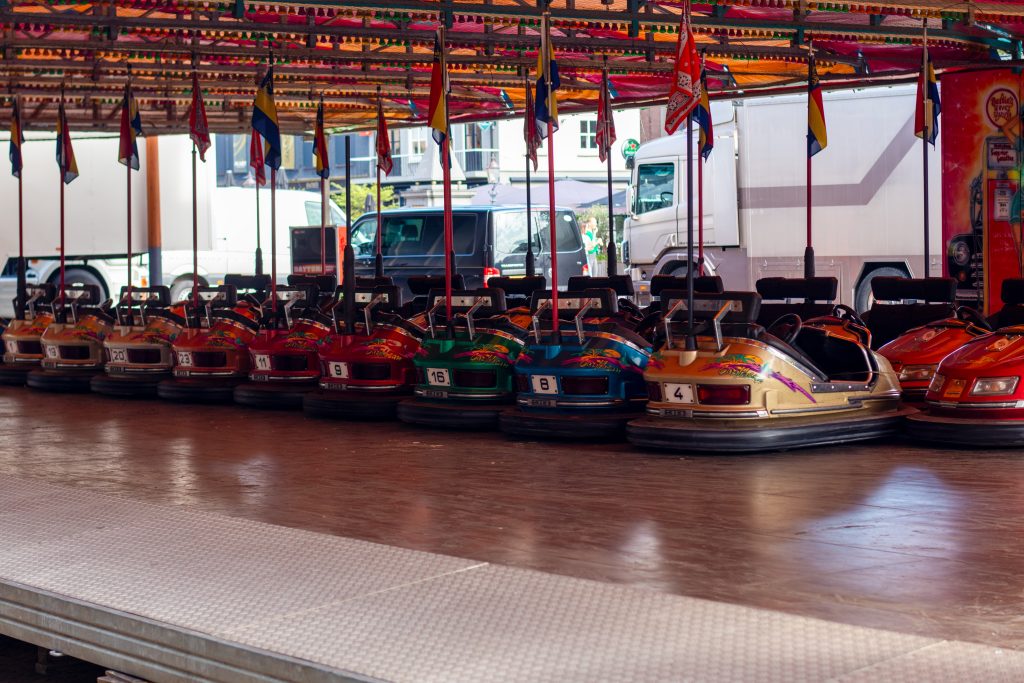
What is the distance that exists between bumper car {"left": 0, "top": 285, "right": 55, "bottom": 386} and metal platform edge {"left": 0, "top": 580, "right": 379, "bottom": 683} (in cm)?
765

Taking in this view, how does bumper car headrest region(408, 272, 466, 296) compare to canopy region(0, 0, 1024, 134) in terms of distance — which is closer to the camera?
bumper car headrest region(408, 272, 466, 296)

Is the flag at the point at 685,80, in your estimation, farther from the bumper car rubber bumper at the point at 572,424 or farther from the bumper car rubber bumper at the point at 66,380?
the bumper car rubber bumper at the point at 66,380

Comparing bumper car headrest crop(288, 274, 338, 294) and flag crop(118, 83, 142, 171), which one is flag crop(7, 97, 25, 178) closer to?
flag crop(118, 83, 142, 171)

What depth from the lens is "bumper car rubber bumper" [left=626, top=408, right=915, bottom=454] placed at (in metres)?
6.12

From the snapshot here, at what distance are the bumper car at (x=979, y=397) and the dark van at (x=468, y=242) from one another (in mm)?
9187

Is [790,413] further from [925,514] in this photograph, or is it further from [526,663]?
[526,663]

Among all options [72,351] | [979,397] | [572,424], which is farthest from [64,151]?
[979,397]

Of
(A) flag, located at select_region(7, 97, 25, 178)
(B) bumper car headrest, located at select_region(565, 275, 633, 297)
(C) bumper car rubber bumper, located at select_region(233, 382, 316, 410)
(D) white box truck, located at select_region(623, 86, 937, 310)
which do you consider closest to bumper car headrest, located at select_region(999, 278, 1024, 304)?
(B) bumper car headrest, located at select_region(565, 275, 633, 297)

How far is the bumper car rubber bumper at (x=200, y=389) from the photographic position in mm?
9180

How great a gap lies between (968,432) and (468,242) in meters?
9.93

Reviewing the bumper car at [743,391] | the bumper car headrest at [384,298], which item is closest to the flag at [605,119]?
the bumper car headrest at [384,298]

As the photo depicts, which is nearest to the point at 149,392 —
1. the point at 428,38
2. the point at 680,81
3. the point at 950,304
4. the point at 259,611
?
the point at 428,38

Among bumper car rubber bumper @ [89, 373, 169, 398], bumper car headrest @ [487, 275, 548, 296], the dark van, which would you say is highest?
the dark van

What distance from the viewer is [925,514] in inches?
184
